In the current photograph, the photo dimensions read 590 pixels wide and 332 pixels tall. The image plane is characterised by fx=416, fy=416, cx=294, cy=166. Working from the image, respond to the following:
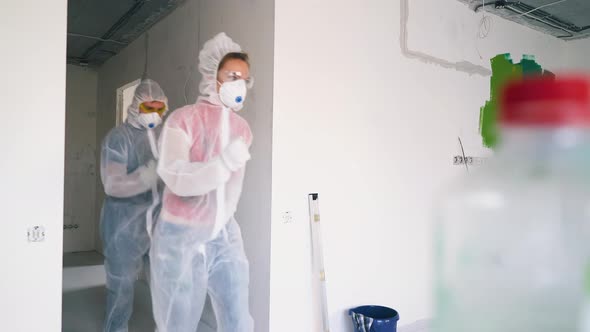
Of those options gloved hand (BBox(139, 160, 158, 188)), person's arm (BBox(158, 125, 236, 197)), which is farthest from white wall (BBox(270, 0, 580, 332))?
gloved hand (BBox(139, 160, 158, 188))

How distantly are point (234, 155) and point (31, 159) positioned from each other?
781 millimetres

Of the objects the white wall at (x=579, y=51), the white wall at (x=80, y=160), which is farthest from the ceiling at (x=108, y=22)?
the white wall at (x=579, y=51)

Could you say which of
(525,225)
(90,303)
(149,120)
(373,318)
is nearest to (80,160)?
(90,303)

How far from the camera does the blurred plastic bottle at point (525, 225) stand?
14.5 inches

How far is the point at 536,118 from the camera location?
0.36 m

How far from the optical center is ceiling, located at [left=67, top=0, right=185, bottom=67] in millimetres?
3160

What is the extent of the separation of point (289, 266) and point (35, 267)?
1190 millimetres

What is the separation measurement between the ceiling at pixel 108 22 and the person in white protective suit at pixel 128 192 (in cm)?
101

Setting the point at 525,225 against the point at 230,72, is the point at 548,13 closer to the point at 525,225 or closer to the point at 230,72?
the point at 230,72

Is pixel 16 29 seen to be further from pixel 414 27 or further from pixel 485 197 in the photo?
pixel 414 27

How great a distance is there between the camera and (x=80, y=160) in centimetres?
458

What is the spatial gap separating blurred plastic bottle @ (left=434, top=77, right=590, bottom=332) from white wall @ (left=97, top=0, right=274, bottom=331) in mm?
1777

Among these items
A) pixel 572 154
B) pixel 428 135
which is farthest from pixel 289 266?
pixel 572 154

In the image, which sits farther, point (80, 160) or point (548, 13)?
point (80, 160)
